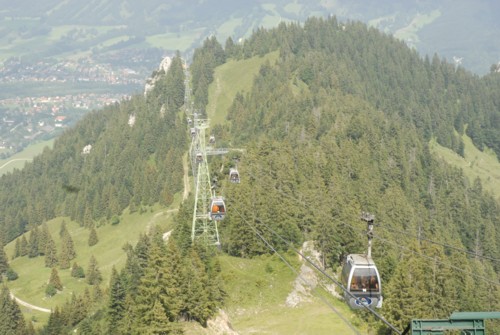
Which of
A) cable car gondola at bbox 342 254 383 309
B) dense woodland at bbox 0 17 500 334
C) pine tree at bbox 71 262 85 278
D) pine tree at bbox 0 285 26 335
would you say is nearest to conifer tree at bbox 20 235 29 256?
dense woodland at bbox 0 17 500 334

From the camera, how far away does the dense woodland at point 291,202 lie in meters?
56.0

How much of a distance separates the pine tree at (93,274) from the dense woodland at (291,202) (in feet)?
→ 56.6

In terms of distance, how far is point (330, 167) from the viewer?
108188 millimetres

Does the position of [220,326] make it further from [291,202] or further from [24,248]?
[24,248]

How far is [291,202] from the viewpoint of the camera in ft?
279

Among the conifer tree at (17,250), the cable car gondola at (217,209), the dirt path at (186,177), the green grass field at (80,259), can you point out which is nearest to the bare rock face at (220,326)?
the cable car gondola at (217,209)

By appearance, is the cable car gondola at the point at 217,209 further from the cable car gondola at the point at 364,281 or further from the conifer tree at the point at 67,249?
the conifer tree at the point at 67,249

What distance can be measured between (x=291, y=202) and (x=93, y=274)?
5367 centimetres

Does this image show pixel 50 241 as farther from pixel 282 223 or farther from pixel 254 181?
pixel 282 223

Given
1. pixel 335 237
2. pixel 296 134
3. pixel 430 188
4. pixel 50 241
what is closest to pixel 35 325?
pixel 50 241

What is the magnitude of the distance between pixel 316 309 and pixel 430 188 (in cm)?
8460

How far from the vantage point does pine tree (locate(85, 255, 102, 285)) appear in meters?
A: 117

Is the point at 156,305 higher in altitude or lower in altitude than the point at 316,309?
higher

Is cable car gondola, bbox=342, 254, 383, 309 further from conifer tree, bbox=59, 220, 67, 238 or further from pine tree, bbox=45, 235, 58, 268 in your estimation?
conifer tree, bbox=59, 220, 67, 238
